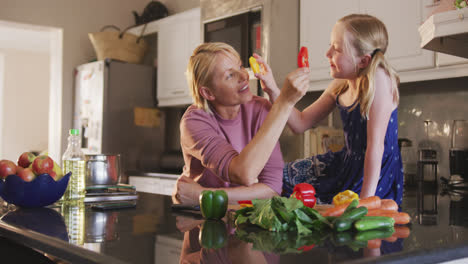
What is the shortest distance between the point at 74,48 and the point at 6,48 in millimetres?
3785

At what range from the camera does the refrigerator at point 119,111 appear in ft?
13.5

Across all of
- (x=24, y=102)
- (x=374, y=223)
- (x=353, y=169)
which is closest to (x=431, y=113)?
(x=353, y=169)

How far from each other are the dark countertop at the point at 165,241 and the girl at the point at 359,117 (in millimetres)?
385

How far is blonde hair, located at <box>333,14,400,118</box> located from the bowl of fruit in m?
0.97

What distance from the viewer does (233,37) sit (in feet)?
9.85

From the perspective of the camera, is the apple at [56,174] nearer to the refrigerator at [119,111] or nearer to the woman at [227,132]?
the woman at [227,132]

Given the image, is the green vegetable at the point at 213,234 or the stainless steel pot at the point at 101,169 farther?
the stainless steel pot at the point at 101,169

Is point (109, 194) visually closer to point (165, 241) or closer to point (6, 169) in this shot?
point (6, 169)

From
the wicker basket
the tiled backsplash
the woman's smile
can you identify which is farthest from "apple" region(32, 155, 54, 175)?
the wicker basket

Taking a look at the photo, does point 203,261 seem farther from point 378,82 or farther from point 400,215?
point 378,82

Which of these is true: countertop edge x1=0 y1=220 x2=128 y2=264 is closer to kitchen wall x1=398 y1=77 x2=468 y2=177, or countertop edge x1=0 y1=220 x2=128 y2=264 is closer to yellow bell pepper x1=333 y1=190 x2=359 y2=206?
yellow bell pepper x1=333 y1=190 x2=359 y2=206

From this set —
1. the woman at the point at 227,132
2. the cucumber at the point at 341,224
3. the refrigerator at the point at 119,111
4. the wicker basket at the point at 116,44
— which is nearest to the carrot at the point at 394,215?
the cucumber at the point at 341,224

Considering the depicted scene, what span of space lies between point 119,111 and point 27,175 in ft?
9.91

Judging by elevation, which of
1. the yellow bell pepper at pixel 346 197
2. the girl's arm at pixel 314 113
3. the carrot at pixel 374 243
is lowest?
the carrot at pixel 374 243
